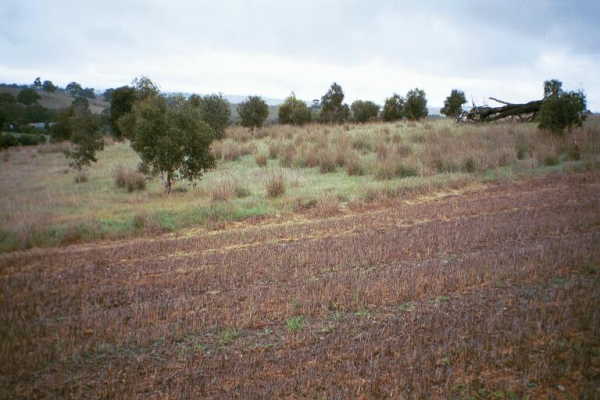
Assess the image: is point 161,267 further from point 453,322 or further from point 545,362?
point 545,362

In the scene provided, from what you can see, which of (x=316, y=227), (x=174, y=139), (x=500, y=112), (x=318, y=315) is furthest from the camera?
(x=500, y=112)

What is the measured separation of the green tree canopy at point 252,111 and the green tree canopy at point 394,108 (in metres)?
13.2

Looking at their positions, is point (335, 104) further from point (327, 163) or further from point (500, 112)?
point (327, 163)

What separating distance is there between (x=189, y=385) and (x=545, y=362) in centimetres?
323

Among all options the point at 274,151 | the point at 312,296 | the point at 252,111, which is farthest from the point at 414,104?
the point at 312,296

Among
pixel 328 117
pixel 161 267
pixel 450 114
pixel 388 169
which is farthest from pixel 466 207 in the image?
pixel 328 117

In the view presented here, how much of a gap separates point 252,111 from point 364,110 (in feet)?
55.5

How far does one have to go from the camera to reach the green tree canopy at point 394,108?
43.1 meters

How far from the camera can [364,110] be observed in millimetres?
50438

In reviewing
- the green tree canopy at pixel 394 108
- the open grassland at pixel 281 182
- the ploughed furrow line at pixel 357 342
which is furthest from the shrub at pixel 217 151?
the green tree canopy at pixel 394 108

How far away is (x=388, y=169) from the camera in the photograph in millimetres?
14977

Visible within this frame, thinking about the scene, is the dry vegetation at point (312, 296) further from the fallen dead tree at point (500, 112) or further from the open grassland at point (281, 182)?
the fallen dead tree at point (500, 112)

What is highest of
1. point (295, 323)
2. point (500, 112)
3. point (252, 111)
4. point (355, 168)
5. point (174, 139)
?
point (252, 111)

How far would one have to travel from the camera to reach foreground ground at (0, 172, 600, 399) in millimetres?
3645
